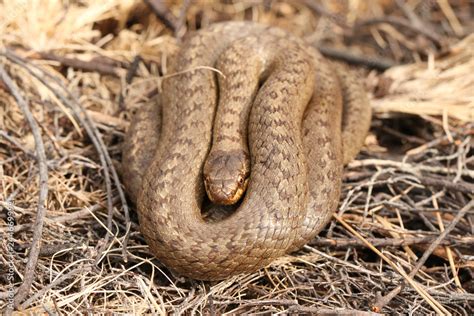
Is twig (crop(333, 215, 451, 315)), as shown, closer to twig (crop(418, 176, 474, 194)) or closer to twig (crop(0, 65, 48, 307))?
twig (crop(418, 176, 474, 194))

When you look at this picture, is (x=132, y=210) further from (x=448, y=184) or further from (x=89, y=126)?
(x=448, y=184)

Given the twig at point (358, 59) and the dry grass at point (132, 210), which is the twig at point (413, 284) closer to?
the dry grass at point (132, 210)

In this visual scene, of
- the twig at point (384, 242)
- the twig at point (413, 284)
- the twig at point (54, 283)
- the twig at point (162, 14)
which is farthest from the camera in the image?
the twig at point (162, 14)

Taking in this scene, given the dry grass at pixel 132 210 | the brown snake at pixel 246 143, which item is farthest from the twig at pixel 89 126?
the brown snake at pixel 246 143

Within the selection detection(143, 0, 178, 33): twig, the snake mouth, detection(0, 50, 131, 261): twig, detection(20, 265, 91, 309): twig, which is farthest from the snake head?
detection(143, 0, 178, 33): twig

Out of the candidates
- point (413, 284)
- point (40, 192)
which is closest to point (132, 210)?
point (40, 192)

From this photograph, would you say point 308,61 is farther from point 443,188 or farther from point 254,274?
point 254,274

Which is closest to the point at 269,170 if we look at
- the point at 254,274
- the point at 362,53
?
the point at 254,274
